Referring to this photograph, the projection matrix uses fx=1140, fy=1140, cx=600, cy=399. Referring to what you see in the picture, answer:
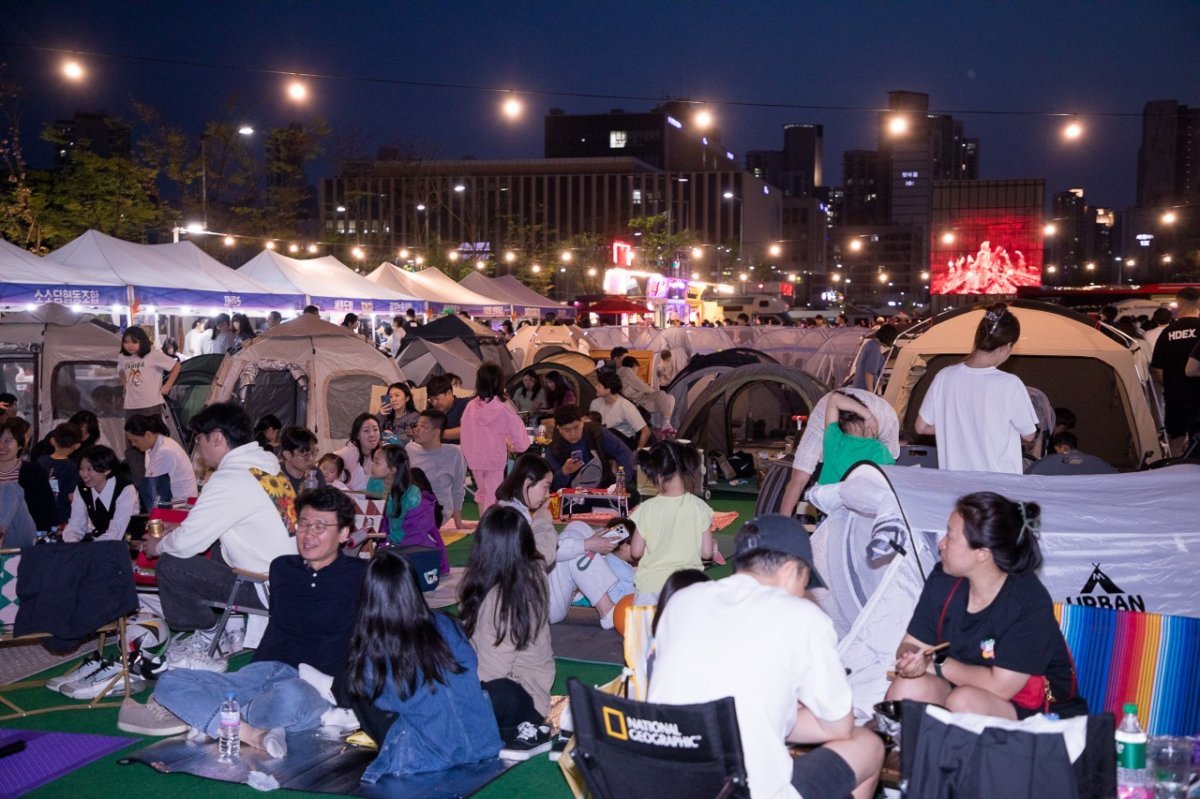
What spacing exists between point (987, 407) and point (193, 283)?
16.7 metres

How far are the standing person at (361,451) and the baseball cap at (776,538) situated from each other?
7.07 meters

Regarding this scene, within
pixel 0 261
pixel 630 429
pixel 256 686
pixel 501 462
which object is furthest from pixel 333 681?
pixel 0 261

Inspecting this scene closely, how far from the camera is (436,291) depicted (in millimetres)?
28422

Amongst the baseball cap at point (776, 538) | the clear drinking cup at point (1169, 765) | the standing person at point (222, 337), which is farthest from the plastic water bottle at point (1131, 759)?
the standing person at point (222, 337)

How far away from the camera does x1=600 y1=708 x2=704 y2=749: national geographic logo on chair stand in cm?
352

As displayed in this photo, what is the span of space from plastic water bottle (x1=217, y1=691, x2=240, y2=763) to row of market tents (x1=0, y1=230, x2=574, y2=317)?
512 inches

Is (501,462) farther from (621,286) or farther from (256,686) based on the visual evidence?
(621,286)

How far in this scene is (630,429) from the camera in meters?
13.7

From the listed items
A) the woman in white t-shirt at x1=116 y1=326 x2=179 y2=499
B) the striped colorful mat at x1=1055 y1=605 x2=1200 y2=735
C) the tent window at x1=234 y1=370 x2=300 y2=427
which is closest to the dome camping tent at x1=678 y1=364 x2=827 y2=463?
the tent window at x1=234 y1=370 x2=300 y2=427

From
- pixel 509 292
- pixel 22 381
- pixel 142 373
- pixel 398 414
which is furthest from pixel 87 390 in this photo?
pixel 509 292

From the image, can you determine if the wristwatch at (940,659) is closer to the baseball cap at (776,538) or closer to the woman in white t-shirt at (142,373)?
the baseball cap at (776,538)

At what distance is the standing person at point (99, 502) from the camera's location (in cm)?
843

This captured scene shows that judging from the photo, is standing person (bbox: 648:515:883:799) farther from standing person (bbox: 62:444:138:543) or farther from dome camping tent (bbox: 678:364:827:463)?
dome camping tent (bbox: 678:364:827:463)

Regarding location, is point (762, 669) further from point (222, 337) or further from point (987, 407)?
point (222, 337)
